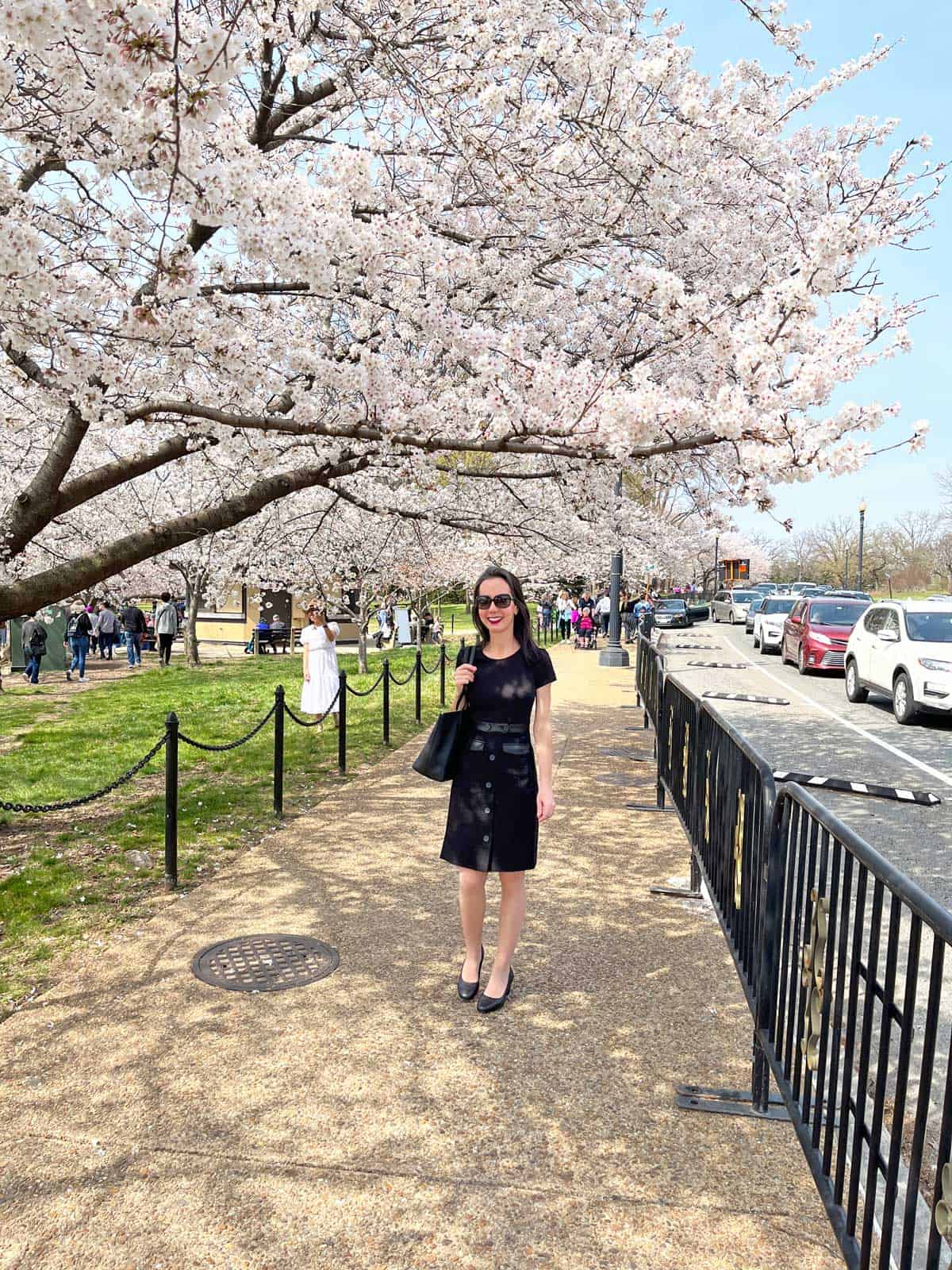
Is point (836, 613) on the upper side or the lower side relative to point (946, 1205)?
upper

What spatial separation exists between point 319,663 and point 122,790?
316 cm

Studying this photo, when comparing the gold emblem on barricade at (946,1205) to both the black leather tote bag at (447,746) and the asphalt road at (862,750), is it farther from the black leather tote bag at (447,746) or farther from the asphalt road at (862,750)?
the asphalt road at (862,750)

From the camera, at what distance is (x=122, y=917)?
5.62 meters

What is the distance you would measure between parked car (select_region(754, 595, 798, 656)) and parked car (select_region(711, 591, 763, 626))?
1864 centimetres

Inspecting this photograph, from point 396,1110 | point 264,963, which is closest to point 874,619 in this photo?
point 264,963

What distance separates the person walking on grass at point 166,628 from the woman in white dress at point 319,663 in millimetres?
14221

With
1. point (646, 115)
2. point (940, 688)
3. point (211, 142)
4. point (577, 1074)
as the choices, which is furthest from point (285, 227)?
point (940, 688)

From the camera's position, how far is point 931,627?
46.6ft

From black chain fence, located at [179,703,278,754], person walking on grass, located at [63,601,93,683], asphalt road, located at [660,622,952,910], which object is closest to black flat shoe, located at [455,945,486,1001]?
black chain fence, located at [179,703,278,754]

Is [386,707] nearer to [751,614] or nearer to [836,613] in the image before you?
[836,613]

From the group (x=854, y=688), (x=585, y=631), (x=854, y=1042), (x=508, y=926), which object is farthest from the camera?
(x=585, y=631)

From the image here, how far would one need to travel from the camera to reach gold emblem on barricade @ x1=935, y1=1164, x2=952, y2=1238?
1660mm

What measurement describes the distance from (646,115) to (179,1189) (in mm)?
7938

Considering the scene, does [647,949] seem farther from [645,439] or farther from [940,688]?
[940,688]
